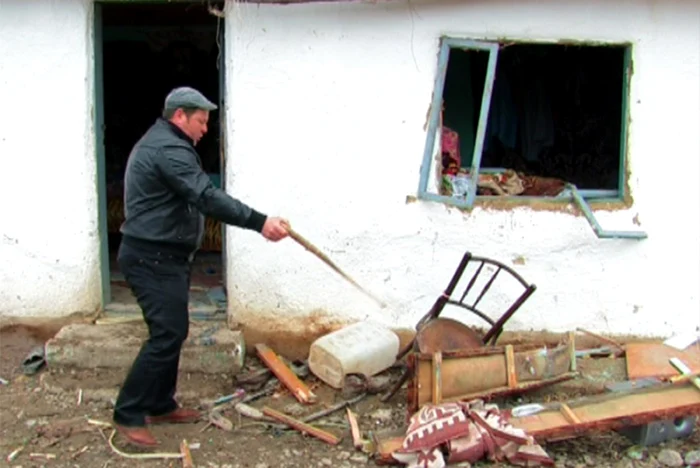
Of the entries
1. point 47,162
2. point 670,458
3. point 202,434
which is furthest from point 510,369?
point 47,162

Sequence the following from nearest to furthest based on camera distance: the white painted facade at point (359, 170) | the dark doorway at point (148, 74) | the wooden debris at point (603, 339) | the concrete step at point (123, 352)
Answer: the concrete step at point (123, 352) → the white painted facade at point (359, 170) → the wooden debris at point (603, 339) → the dark doorway at point (148, 74)

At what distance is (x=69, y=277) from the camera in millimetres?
5758

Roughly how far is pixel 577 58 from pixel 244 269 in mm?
4408

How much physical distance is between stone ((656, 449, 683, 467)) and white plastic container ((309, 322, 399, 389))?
193 cm

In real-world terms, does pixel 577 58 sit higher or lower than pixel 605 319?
higher

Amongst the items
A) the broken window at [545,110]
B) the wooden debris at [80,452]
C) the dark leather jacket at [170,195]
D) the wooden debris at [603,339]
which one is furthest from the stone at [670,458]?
the wooden debris at [80,452]

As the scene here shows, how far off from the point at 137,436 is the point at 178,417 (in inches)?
17.3

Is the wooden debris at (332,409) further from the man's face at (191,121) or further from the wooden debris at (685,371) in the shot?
the wooden debris at (685,371)

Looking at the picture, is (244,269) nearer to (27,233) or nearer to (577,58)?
(27,233)

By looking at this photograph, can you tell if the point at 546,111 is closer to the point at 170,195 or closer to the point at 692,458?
the point at 692,458

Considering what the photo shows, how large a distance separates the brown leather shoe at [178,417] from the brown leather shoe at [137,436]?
0.29 metres

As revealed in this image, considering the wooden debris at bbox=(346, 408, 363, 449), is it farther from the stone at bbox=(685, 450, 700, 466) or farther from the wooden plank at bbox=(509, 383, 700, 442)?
the stone at bbox=(685, 450, 700, 466)

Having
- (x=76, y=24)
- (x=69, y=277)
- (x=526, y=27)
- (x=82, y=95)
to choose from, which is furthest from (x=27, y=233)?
(x=526, y=27)

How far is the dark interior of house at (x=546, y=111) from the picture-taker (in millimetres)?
7703
